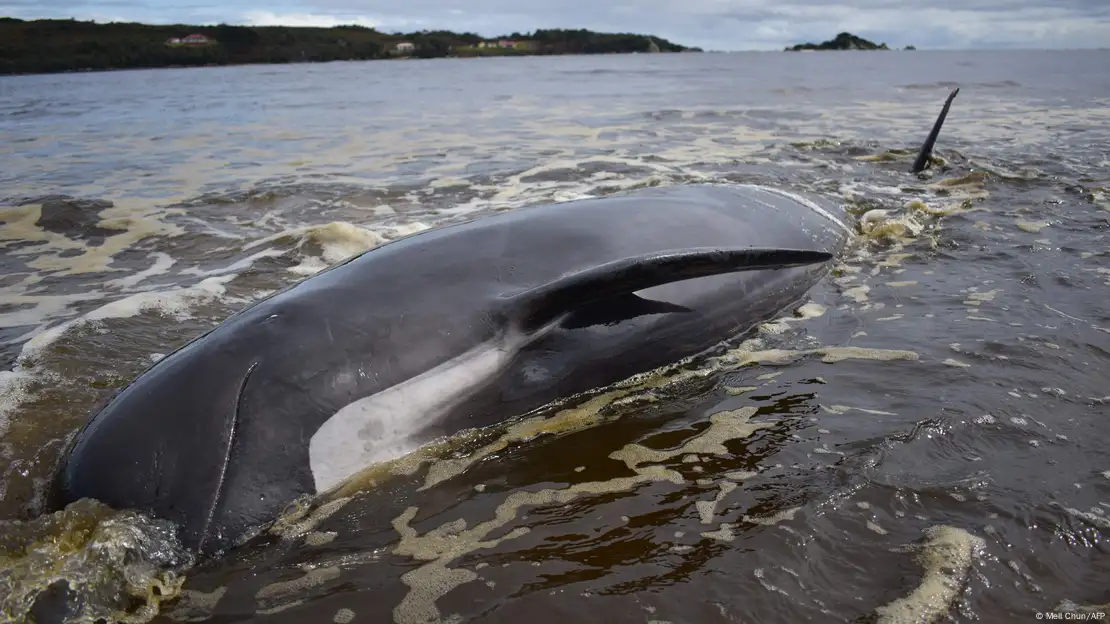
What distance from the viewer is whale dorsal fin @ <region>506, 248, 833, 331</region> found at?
135 inches

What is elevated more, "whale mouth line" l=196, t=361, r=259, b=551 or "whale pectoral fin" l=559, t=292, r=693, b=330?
"whale pectoral fin" l=559, t=292, r=693, b=330

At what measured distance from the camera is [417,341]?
3.38 m

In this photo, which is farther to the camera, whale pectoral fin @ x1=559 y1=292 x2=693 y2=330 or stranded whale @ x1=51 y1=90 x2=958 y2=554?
whale pectoral fin @ x1=559 y1=292 x2=693 y2=330

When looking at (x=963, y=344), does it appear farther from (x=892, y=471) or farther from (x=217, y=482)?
(x=217, y=482)

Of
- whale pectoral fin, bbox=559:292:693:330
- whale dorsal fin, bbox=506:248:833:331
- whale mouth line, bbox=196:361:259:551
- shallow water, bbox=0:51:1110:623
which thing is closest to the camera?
shallow water, bbox=0:51:1110:623

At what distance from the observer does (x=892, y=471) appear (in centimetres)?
324

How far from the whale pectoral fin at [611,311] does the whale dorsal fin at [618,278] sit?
137 mm

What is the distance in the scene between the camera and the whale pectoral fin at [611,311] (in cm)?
381

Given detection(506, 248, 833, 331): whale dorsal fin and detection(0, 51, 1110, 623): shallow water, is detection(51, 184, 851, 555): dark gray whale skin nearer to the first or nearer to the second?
detection(506, 248, 833, 331): whale dorsal fin

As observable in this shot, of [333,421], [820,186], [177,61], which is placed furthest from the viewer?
[177,61]

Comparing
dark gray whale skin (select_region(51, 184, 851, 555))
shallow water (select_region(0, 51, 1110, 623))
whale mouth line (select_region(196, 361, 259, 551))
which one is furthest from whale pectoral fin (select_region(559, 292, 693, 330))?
whale mouth line (select_region(196, 361, 259, 551))

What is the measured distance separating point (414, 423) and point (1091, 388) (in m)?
3.51

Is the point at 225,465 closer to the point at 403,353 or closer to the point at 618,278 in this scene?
the point at 403,353

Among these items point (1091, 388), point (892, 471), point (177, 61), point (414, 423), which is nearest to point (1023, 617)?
point (892, 471)
